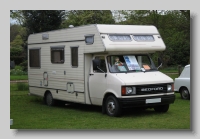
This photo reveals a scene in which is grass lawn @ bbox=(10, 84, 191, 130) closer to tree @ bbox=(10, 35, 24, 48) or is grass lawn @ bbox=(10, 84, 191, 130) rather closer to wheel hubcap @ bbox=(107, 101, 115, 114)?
wheel hubcap @ bbox=(107, 101, 115, 114)

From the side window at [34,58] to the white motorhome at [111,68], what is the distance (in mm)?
1476

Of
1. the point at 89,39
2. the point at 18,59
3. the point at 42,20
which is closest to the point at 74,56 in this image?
the point at 89,39

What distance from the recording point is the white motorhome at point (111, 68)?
11.8m

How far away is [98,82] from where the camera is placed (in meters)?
12.6

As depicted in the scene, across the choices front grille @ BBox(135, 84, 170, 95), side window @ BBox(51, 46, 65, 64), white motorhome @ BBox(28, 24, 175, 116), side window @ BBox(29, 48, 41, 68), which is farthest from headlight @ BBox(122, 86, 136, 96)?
side window @ BBox(29, 48, 41, 68)

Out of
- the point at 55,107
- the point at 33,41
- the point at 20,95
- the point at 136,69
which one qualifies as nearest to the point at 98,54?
the point at 136,69

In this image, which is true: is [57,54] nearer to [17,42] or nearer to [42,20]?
[42,20]

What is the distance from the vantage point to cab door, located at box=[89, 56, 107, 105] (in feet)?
40.7

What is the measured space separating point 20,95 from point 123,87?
8.23 meters

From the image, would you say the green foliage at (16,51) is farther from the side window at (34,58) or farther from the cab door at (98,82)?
the cab door at (98,82)

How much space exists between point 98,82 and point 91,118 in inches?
44.0

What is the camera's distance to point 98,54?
12812 mm

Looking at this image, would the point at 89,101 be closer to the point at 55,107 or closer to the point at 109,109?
the point at 109,109

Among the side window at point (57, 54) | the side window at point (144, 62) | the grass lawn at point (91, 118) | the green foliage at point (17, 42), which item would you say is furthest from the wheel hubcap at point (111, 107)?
the green foliage at point (17, 42)
